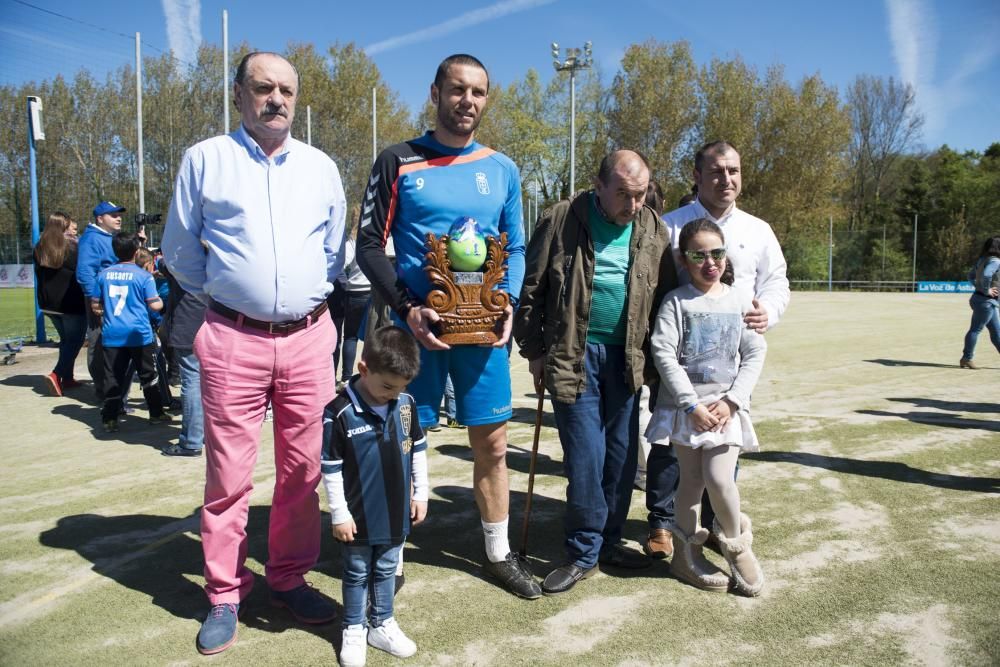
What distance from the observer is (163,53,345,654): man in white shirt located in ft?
9.74

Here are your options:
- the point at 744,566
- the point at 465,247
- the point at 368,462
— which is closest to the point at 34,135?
the point at 465,247

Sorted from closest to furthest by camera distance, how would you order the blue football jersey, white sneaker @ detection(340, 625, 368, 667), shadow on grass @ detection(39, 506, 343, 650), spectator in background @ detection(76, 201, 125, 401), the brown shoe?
1. white sneaker @ detection(340, 625, 368, 667)
2. shadow on grass @ detection(39, 506, 343, 650)
3. the brown shoe
4. the blue football jersey
5. spectator in background @ detection(76, 201, 125, 401)

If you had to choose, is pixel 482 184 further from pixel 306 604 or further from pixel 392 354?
pixel 306 604

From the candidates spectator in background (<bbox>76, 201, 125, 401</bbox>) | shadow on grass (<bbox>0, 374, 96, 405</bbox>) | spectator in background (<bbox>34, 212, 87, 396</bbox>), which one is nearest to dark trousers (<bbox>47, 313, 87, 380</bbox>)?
spectator in background (<bbox>34, 212, 87, 396</bbox>)

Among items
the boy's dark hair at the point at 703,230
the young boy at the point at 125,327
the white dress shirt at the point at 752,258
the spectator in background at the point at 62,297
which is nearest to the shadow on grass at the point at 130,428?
the young boy at the point at 125,327

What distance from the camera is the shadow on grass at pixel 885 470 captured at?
4.96 meters

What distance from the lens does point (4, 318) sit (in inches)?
722

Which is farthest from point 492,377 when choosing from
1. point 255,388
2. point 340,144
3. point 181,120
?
point 340,144

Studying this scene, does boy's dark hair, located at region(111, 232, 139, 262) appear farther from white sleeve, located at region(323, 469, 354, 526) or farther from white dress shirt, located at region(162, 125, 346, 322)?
white sleeve, located at region(323, 469, 354, 526)

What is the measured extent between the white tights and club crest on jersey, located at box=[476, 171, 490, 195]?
1.52 m

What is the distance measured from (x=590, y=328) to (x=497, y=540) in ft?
3.68

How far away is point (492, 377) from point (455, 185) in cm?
88

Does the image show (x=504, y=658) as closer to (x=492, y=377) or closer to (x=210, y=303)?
(x=492, y=377)

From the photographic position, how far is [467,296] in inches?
127
